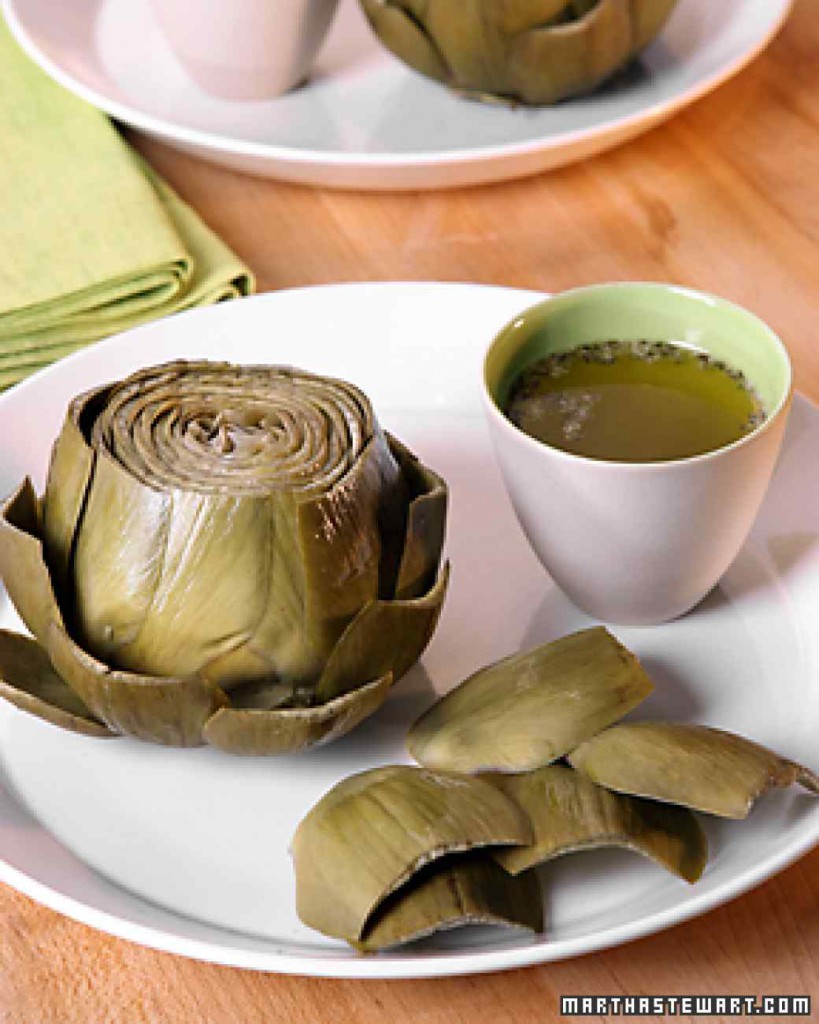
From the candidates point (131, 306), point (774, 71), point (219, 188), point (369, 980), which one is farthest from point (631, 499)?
point (774, 71)

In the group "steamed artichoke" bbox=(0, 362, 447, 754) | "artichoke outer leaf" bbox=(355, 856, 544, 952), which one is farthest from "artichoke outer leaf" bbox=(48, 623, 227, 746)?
"artichoke outer leaf" bbox=(355, 856, 544, 952)

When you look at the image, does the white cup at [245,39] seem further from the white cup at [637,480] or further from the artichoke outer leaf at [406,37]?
the white cup at [637,480]

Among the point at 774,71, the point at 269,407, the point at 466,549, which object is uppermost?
the point at 269,407

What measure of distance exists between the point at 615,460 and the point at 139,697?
22 centimetres

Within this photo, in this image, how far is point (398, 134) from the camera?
1.00m

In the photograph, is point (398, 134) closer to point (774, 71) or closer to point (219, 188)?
point (219, 188)

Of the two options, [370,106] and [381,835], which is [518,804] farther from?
[370,106]

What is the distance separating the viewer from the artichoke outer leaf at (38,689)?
1.92 ft

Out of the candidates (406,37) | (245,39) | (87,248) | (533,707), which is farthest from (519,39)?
(533,707)

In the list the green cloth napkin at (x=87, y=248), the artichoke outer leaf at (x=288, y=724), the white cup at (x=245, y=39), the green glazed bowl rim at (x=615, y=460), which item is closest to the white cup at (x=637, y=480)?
the green glazed bowl rim at (x=615, y=460)

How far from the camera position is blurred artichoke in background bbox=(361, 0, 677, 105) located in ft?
3.01

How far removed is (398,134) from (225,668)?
522 millimetres

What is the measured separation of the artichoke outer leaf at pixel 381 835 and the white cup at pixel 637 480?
13 cm

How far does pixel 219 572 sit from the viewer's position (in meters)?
0.58
